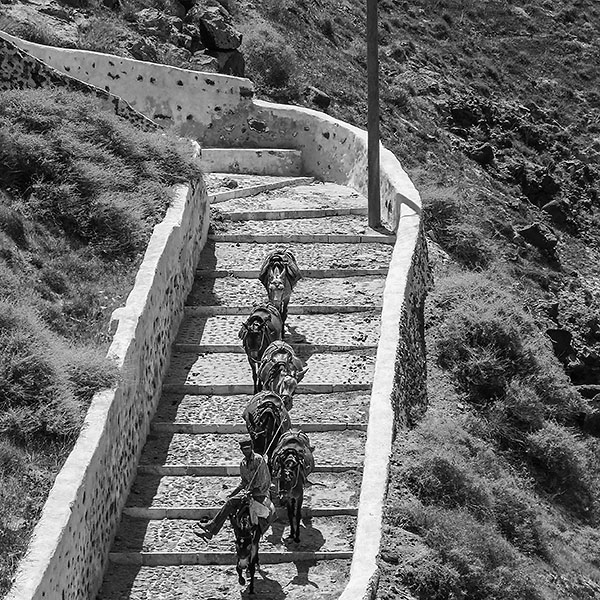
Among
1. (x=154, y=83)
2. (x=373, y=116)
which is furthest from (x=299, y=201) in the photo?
(x=154, y=83)

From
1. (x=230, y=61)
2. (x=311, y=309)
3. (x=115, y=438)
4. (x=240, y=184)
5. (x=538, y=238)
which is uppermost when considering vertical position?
(x=115, y=438)

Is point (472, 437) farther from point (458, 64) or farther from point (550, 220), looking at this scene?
point (458, 64)

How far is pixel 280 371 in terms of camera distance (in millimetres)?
14984

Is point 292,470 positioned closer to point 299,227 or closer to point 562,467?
point 562,467

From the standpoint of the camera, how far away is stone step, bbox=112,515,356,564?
45.6 ft

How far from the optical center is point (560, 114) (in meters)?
39.3

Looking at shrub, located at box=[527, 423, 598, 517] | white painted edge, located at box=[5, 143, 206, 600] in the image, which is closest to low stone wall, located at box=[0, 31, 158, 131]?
white painted edge, located at box=[5, 143, 206, 600]

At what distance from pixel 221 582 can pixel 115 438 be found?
1.97m

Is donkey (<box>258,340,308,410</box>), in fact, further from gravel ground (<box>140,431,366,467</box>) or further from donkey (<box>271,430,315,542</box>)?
donkey (<box>271,430,315,542</box>)

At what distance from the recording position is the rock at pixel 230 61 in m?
28.9

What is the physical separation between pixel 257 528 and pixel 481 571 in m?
3.36

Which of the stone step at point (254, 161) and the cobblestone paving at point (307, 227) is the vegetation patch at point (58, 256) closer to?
the cobblestone paving at point (307, 227)

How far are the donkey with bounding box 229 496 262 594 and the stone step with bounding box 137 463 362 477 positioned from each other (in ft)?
7.43

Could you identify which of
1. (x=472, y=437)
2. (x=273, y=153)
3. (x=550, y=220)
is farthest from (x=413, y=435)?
(x=550, y=220)
